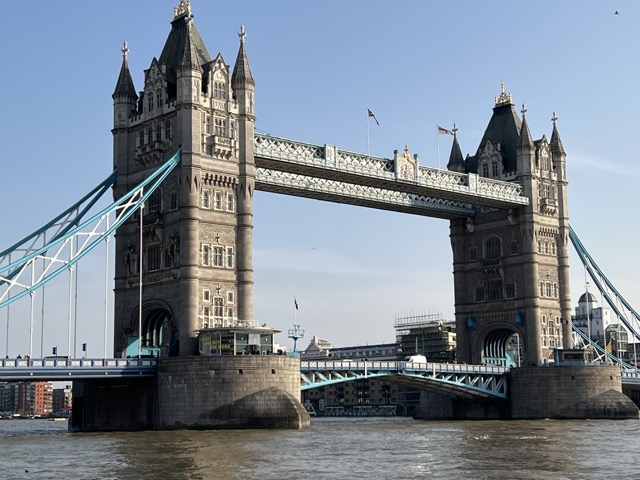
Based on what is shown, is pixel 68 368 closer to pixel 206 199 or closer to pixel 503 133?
pixel 206 199

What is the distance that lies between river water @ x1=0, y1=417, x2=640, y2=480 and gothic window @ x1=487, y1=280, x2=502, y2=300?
37781 millimetres

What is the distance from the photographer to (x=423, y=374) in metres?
99.8

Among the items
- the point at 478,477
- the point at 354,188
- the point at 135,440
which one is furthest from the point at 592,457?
the point at 354,188

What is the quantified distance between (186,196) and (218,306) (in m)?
9.02

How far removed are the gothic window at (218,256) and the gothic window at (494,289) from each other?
129 ft

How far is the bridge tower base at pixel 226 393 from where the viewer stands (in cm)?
7638

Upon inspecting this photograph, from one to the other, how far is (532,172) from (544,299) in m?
13.4

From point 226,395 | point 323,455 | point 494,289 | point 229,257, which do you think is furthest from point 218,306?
point 494,289

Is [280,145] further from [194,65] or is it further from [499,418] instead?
[499,418]

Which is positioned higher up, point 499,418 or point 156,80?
point 156,80

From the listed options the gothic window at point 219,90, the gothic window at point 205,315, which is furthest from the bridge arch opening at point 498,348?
the gothic window at point 219,90

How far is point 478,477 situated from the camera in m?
43.4

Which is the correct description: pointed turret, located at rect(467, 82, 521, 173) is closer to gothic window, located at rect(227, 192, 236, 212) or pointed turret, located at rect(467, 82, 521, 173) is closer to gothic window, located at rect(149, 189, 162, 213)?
gothic window, located at rect(227, 192, 236, 212)

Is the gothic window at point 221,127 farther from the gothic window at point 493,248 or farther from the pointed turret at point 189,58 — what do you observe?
the gothic window at point 493,248
